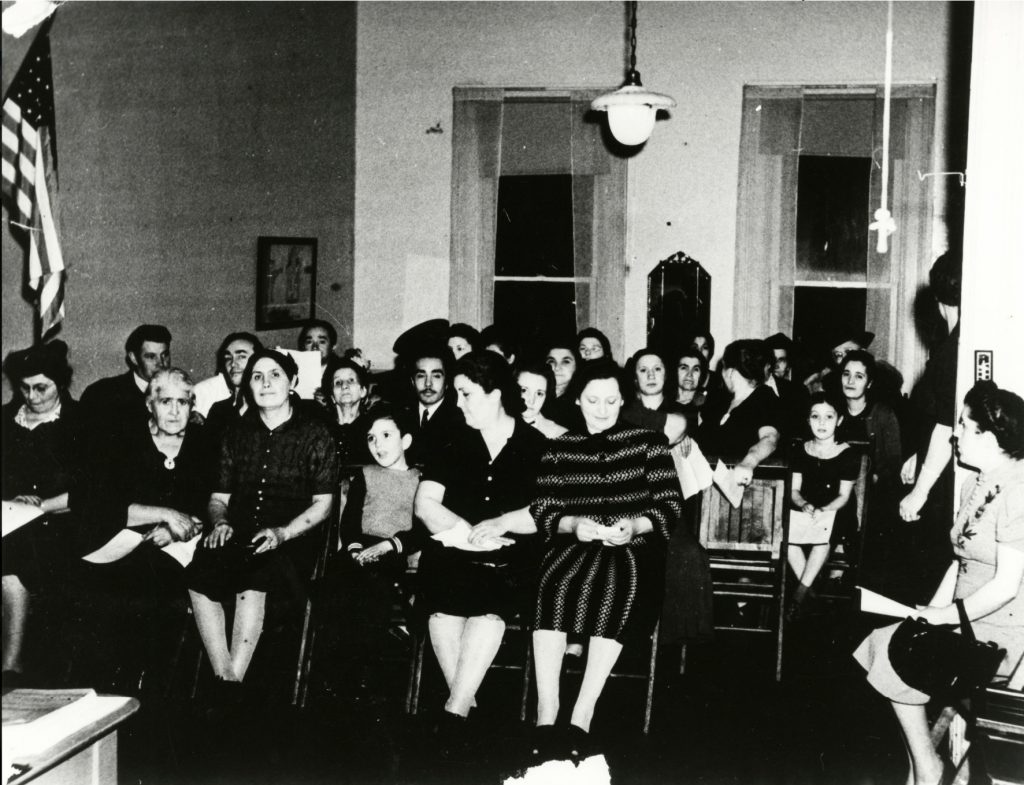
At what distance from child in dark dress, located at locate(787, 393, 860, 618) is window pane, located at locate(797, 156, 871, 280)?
A: 3993 millimetres

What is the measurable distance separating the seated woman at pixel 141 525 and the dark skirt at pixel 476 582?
3.35 feet

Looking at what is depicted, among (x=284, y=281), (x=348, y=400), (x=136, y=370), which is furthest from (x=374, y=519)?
(x=284, y=281)

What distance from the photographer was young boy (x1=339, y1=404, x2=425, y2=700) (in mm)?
4172

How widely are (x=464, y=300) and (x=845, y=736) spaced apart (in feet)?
20.1

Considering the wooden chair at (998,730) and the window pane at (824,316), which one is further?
the window pane at (824,316)

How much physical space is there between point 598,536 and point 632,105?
12.3 ft

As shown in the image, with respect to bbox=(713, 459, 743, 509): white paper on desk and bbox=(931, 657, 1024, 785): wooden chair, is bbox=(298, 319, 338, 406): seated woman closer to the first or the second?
bbox=(713, 459, 743, 509): white paper on desk

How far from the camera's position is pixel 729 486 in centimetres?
428

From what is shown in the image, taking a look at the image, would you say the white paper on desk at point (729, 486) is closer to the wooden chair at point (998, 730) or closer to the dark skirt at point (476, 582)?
the dark skirt at point (476, 582)

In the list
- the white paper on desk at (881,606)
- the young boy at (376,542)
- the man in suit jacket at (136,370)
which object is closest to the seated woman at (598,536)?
the young boy at (376,542)

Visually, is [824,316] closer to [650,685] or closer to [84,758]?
[650,685]

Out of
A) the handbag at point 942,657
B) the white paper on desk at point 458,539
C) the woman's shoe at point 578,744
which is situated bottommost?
the woman's shoe at point 578,744

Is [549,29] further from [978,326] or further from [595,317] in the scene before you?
[978,326]

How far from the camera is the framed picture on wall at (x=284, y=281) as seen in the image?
25.0 ft
